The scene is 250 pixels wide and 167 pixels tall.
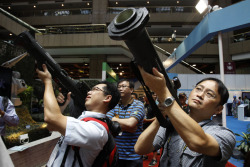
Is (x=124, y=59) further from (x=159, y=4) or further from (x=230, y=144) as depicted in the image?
(x=230, y=144)

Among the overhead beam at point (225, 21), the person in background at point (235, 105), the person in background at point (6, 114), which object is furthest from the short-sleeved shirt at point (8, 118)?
the person in background at point (235, 105)

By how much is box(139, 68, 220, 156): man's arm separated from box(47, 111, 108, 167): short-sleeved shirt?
512mm

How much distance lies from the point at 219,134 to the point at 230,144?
0.08 m

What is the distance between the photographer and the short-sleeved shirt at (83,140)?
976 millimetres

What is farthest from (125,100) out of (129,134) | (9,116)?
(9,116)

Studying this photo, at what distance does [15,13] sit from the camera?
57.4 feet

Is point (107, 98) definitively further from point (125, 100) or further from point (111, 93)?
point (125, 100)

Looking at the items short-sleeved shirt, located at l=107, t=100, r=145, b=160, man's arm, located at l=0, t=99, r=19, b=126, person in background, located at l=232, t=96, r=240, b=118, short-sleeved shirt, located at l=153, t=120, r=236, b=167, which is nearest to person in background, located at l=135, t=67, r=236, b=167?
short-sleeved shirt, located at l=153, t=120, r=236, b=167

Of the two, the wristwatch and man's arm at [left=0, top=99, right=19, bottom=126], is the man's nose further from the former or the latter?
man's arm at [left=0, top=99, right=19, bottom=126]

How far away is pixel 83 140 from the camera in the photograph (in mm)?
982

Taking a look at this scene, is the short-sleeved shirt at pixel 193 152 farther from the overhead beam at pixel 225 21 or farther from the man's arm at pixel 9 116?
the overhead beam at pixel 225 21

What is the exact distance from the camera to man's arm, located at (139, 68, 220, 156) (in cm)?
69

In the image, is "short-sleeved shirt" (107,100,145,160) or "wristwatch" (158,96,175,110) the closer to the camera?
"wristwatch" (158,96,175,110)

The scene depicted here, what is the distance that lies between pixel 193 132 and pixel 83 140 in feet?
2.03
